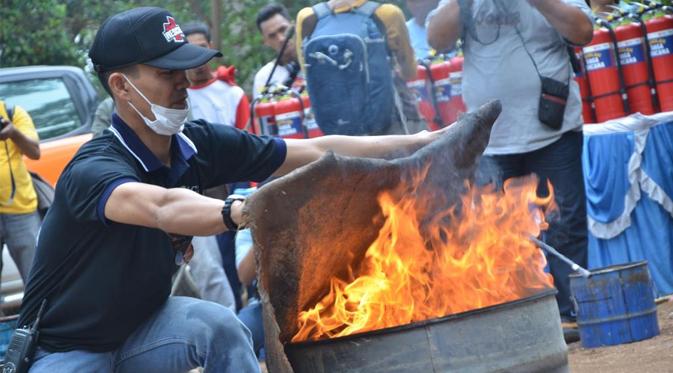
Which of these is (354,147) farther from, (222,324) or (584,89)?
(584,89)

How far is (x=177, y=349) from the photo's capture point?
13.7ft

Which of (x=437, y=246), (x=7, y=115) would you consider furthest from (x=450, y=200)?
(x=7, y=115)

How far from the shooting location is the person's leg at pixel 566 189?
7.07 meters

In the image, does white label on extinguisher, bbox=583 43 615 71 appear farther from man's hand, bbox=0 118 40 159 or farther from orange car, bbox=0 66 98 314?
orange car, bbox=0 66 98 314

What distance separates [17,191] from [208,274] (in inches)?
67.6

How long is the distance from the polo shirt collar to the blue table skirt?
4.47 metres

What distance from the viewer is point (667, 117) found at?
26.5 feet

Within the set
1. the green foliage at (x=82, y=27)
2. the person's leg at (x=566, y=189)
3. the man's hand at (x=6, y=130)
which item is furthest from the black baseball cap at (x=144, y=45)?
the green foliage at (x=82, y=27)

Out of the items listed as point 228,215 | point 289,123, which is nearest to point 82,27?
point 289,123

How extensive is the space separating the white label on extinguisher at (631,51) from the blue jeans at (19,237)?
4427 mm

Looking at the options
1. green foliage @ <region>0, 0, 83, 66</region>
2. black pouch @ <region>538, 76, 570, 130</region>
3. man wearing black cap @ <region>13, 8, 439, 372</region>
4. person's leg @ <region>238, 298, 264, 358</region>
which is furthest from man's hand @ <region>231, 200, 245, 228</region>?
green foliage @ <region>0, 0, 83, 66</region>

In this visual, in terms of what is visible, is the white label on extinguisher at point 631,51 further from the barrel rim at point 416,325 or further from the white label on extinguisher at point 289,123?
the barrel rim at point 416,325

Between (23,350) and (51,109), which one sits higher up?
(23,350)

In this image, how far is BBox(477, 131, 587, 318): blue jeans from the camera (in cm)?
707
